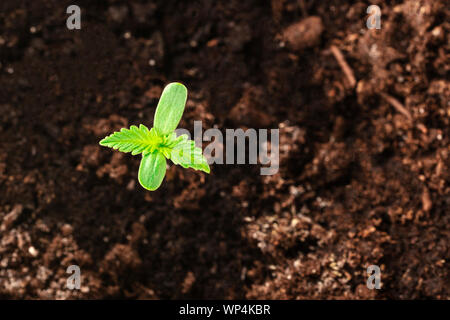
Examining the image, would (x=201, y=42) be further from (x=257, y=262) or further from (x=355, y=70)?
(x=257, y=262)

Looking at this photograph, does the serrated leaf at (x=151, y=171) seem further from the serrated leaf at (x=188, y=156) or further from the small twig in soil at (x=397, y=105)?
the small twig in soil at (x=397, y=105)

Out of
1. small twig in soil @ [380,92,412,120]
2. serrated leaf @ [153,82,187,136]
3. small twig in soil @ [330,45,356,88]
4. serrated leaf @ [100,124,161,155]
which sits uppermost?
small twig in soil @ [330,45,356,88]

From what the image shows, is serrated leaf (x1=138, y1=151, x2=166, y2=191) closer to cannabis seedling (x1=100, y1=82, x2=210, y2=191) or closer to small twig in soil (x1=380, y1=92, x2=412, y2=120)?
cannabis seedling (x1=100, y1=82, x2=210, y2=191)

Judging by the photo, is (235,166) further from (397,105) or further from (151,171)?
(397,105)

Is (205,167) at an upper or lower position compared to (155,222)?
upper

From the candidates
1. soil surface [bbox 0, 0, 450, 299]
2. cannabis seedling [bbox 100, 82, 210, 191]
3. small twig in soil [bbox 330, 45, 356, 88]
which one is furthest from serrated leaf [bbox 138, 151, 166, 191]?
small twig in soil [bbox 330, 45, 356, 88]

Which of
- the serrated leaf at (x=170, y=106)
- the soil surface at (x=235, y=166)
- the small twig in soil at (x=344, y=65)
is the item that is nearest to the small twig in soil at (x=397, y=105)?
the soil surface at (x=235, y=166)

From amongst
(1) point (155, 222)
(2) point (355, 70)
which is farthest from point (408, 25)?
(1) point (155, 222)
